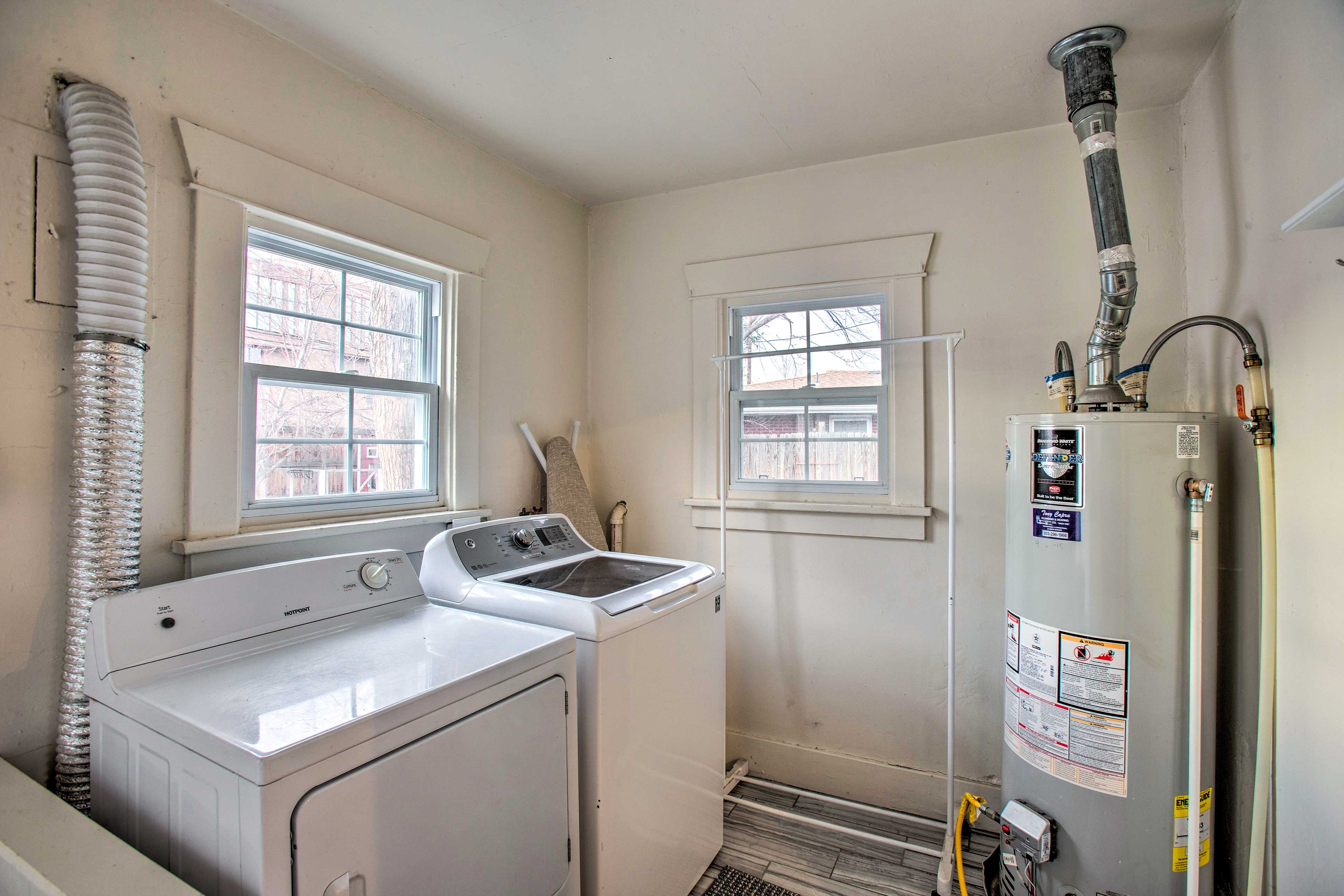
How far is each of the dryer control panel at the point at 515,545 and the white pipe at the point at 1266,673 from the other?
182cm

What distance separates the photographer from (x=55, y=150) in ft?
4.27

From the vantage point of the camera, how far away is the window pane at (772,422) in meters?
2.56

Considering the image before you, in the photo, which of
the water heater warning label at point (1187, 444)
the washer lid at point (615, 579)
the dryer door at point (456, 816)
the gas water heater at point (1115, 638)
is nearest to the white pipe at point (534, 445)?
the washer lid at point (615, 579)

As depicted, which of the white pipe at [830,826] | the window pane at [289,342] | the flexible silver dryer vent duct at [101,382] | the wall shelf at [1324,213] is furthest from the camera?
the white pipe at [830,826]

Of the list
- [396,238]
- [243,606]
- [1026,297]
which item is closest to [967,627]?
[1026,297]

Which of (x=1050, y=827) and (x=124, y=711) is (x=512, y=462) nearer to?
(x=124, y=711)

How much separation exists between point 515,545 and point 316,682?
0.84 meters

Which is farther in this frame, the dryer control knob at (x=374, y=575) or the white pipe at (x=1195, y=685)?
the dryer control knob at (x=374, y=575)

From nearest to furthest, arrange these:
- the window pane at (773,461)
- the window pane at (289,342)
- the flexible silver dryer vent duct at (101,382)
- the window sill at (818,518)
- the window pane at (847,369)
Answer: the flexible silver dryer vent duct at (101,382), the window pane at (289,342), the window sill at (818,518), the window pane at (847,369), the window pane at (773,461)

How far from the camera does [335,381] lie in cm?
186

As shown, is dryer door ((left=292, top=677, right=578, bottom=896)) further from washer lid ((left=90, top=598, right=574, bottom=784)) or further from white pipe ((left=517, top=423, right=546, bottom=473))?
white pipe ((left=517, top=423, right=546, bottom=473))

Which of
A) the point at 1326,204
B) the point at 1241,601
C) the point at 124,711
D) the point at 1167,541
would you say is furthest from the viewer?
the point at 1241,601

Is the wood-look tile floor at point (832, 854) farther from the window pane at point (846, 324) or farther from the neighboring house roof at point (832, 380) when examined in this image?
the window pane at point (846, 324)

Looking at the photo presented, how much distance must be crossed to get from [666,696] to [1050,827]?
1.03 m
